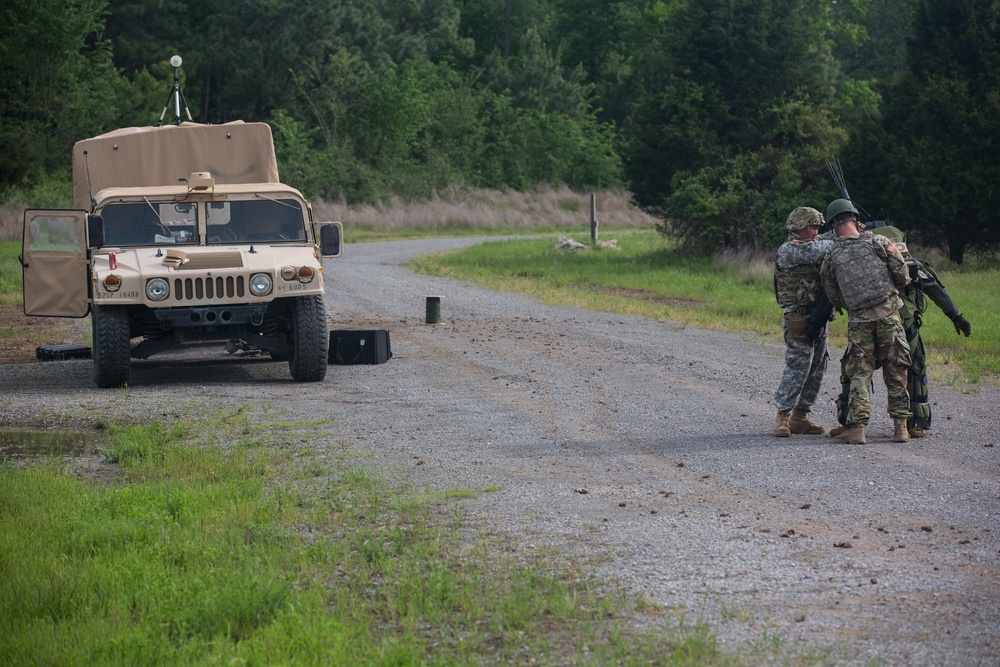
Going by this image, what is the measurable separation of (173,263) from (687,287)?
12.9m

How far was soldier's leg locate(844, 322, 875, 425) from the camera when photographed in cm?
883

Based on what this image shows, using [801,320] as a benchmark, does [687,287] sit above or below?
below

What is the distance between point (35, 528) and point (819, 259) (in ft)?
19.1

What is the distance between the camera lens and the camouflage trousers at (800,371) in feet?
30.4

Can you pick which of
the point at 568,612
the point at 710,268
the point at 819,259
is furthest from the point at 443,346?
the point at 710,268

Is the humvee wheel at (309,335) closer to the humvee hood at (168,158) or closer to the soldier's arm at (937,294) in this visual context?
the humvee hood at (168,158)

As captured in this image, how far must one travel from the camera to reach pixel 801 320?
30.7ft

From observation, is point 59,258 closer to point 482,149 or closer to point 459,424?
point 459,424

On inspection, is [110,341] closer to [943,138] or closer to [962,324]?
[962,324]

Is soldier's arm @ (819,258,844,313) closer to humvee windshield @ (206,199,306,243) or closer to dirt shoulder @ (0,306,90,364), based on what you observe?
humvee windshield @ (206,199,306,243)

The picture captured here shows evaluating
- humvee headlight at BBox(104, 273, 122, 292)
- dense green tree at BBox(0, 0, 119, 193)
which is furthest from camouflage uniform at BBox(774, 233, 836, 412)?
dense green tree at BBox(0, 0, 119, 193)

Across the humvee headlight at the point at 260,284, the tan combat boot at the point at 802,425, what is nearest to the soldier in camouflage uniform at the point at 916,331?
the tan combat boot at the point at 802,425

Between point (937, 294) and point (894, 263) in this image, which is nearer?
point (894, 263)

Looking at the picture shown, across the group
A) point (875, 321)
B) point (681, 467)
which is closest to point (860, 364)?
point (875, 321)
